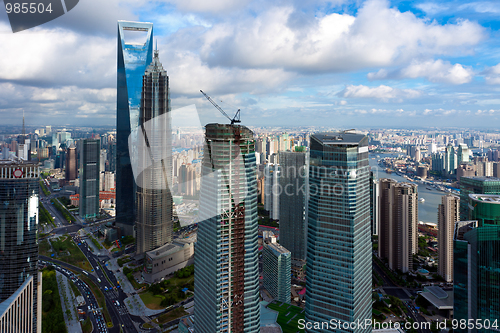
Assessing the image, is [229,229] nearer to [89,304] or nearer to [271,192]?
[89,304]

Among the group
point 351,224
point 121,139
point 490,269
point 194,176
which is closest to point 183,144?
point 194,176

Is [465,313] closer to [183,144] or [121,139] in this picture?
[183,144]

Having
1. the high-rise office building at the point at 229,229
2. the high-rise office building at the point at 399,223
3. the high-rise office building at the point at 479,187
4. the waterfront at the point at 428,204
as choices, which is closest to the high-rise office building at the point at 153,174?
the high-rise office building at the point at 229,229

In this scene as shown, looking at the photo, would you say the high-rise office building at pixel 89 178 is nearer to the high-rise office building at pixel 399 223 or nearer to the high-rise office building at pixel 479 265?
the high-rise office building at pixel 399 223

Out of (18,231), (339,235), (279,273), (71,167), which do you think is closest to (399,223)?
(279,273)

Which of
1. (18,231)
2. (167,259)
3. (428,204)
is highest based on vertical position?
(18,231)
